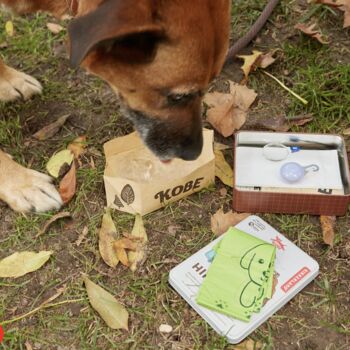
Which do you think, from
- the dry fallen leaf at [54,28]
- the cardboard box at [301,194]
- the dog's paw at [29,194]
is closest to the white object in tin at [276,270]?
the cardboard box at [301,194]

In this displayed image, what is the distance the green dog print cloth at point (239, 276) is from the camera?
6.86ft

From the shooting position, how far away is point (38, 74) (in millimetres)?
3234

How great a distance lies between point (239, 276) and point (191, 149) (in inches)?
20.9

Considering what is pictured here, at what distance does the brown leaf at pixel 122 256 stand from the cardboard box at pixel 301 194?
51 centimetres

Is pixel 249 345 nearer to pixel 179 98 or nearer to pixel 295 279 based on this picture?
pixel 295 279

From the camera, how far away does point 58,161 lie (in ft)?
8.98

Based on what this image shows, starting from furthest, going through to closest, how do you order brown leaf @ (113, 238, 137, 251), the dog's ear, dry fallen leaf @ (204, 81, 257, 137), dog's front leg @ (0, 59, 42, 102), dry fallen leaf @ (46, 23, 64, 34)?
dry fallen leaf @ (46, 23, 64, 34) < dog's front leg @ (0, 59, 42, 102) < dry fallen leaf @ (204, 81, 257, 137) < brown leaf @ (113, 238, 137, 251) < the dog's ear

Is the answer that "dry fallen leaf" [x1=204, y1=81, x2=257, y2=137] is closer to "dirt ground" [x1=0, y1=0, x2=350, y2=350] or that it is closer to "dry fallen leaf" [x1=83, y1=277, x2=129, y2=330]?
"dirt ground" [x1=0, y1=0, x2=350, y2=350]

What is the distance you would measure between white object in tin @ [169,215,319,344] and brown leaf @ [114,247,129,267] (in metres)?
0.21

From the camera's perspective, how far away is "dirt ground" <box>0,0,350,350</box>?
2.12m

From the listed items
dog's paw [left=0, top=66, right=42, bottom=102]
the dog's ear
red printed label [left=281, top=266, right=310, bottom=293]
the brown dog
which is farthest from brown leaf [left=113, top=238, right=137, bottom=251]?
dog's paw [left=0, top=66, right=42, bottom=102]

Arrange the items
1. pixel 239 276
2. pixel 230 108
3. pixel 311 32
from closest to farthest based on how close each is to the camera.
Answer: pixel 239 276
pixel 230 108
pixel 311 32

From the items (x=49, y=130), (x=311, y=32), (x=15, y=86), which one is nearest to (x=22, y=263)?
(x=49, y=130)

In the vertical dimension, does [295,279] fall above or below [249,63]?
below
